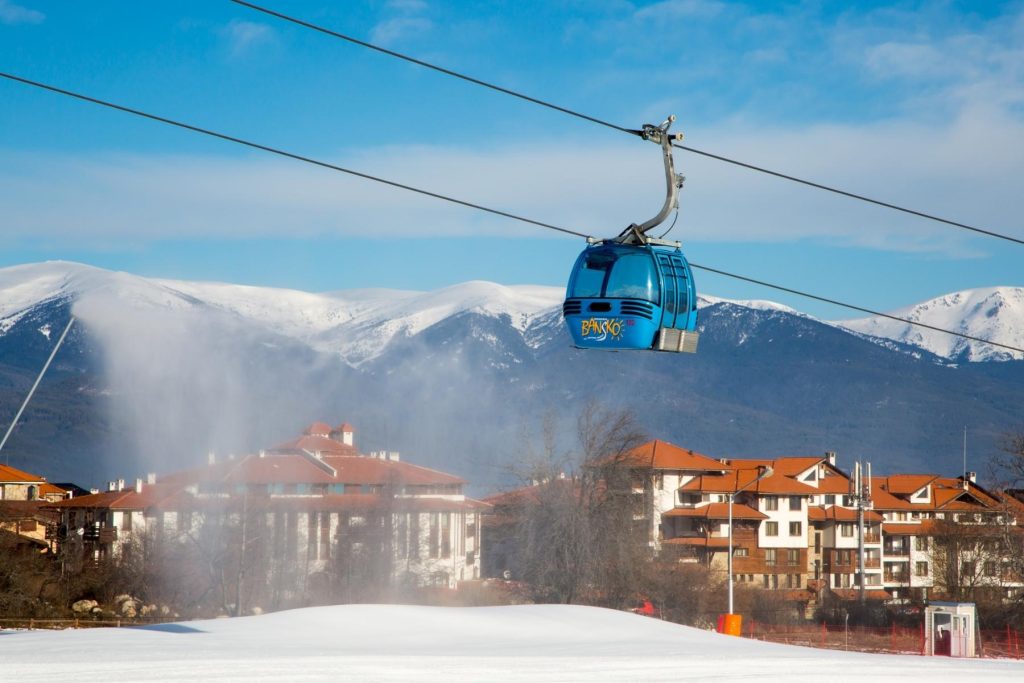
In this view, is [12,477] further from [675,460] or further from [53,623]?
[53,623]

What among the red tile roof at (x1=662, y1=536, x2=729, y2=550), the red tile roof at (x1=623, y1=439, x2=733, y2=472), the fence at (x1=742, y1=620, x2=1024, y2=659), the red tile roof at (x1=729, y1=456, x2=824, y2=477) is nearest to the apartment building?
the red tile roof at (x1=623, y1=439, x2=733, y2=472)

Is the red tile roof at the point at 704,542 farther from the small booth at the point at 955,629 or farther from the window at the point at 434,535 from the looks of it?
the small booth at the point at 955,629

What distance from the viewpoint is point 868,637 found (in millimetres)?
69875

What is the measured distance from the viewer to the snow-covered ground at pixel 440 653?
2019 centimetres

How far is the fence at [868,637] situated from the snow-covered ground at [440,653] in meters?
30.0

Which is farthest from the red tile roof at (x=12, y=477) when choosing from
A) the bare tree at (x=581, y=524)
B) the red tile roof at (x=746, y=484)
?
the red tile roof at (x=746, y=484)

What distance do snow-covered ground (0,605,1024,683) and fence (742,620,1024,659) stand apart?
3003cm

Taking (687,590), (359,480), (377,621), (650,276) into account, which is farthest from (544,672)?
(359,480)

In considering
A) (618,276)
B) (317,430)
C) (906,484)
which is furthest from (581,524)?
(317,430)

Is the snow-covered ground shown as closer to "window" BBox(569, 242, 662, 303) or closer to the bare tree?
"window" BBox(569, 242, 662, 303)

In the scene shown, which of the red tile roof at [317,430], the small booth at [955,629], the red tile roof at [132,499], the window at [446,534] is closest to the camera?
the small booth at [955,629]

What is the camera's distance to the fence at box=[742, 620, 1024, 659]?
196 ft

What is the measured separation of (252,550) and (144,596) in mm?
8030

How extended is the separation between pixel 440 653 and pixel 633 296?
310 inches
